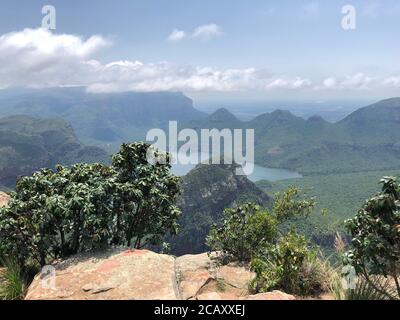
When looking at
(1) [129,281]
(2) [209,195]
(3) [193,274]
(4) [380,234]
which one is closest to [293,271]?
(4) [380,234]

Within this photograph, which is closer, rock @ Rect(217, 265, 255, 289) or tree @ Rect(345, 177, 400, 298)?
tree @ Rect(345, 177, 400, 298)

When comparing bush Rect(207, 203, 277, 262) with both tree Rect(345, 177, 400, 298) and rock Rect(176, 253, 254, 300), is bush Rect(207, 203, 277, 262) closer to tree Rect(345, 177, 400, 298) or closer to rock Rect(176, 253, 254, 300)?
rock Rect(176, 253, 254, 300)

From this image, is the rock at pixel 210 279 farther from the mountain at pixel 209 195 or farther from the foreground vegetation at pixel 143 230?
the mountain at pixel 209 195

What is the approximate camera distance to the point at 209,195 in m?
158

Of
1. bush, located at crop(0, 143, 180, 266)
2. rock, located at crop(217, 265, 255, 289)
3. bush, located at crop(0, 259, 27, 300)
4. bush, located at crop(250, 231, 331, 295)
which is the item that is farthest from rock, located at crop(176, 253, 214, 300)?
bush, located at crop(0, 259, 27, 300)

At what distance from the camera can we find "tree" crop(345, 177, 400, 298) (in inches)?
315

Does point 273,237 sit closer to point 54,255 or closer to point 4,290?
point 54,255

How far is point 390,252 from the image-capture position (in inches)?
316

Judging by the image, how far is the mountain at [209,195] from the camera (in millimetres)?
148250

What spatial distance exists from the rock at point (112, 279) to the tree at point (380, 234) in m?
4.02

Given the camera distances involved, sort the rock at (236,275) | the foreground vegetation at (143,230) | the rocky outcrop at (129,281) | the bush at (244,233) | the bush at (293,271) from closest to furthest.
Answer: the foreground vegetation at (143,230) → the rocky outcrop at (129,281) → the bush at (293,271) → the rock at (236,275) → the bush at (244,233)

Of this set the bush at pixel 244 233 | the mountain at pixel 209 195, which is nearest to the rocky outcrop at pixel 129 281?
the bush at pixel 244 233

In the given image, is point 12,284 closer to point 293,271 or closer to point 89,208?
point 89,208
